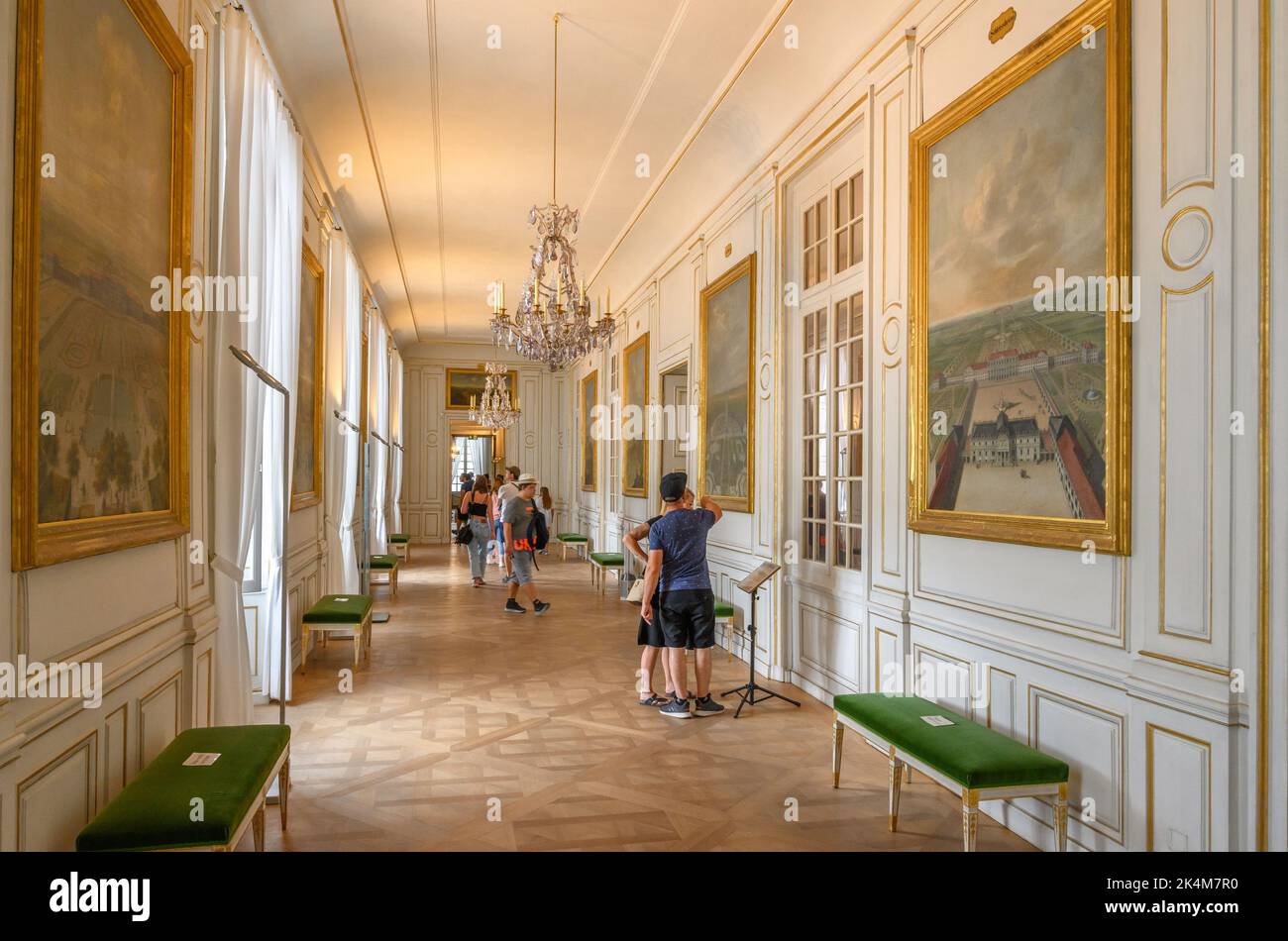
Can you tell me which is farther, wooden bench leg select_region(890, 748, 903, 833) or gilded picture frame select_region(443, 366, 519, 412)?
gilded picture frame select_region(443, 366, 519, 412)

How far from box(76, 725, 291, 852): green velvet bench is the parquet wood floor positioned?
0.62 meters

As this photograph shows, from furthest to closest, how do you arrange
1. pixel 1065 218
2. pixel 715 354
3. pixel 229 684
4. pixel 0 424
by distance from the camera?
pixel 715 354 < pixel 229 684 < pixel 1065 218 < pixel 0 424

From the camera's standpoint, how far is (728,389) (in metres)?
8.64

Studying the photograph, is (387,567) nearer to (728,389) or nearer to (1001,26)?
(728,389)

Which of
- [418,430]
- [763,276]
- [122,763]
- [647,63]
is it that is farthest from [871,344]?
[418,430]

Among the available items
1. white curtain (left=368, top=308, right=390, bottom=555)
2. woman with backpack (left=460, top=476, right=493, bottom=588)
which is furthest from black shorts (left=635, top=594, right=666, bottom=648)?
white curtain (left=368, top=308, right=390, bottom=555)

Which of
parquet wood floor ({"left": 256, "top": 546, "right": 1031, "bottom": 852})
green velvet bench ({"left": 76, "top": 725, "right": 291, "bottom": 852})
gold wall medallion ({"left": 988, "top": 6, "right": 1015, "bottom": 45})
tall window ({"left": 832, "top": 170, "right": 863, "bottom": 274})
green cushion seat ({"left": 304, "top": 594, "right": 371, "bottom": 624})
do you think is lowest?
parquet wood floor ({"left": 256, "top": 546, "right": 1031, "bottom": 852})

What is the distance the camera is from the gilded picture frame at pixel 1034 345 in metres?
3.46

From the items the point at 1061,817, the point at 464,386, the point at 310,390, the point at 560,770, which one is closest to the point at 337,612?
the point at 310,390

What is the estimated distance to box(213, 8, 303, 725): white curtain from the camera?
4504 millimetres

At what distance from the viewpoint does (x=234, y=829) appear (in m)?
2.77

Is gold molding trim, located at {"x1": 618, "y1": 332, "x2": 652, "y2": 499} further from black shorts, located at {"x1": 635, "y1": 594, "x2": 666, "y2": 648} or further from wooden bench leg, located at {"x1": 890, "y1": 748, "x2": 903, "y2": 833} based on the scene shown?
wooden bench leg, located at {"x1": 890, "y1": 748, "x2": 903, "y2": 833}
